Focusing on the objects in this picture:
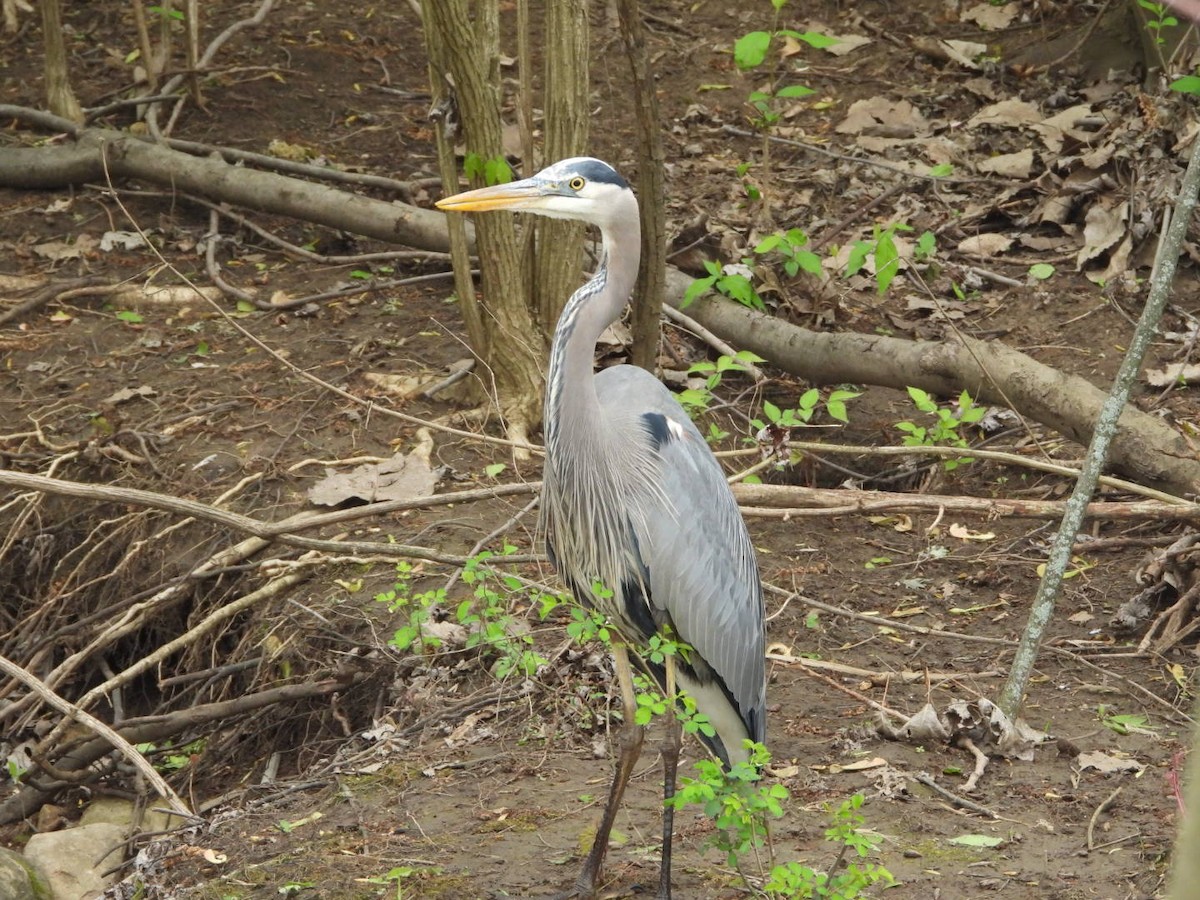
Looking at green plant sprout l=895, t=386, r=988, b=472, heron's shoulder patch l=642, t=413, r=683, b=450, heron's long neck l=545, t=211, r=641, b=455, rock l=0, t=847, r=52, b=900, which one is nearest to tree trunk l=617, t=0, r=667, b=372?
green plant sprout l=895, t=386, r=988, b=472

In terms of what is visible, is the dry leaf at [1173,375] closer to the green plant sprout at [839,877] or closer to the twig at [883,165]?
the twig at [883,165]

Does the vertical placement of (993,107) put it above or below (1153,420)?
above

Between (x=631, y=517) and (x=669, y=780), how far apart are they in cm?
74

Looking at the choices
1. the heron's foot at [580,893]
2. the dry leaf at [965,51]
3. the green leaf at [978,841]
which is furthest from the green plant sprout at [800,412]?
the dry leaf at [965,51]

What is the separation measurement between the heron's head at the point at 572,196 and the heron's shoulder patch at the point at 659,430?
0.59 metres

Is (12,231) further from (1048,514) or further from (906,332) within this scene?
(1048,514)

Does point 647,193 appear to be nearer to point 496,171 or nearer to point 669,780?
point 496,171

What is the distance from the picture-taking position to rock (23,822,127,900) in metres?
4.46

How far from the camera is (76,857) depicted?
4.57 metres

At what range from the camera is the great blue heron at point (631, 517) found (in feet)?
12.2

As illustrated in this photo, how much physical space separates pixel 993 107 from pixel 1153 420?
→ 12.6ft

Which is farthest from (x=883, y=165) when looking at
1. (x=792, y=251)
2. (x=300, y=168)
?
(x=300, y=168)

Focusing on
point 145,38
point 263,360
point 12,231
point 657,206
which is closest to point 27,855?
point 263,360

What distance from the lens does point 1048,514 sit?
193 inches
